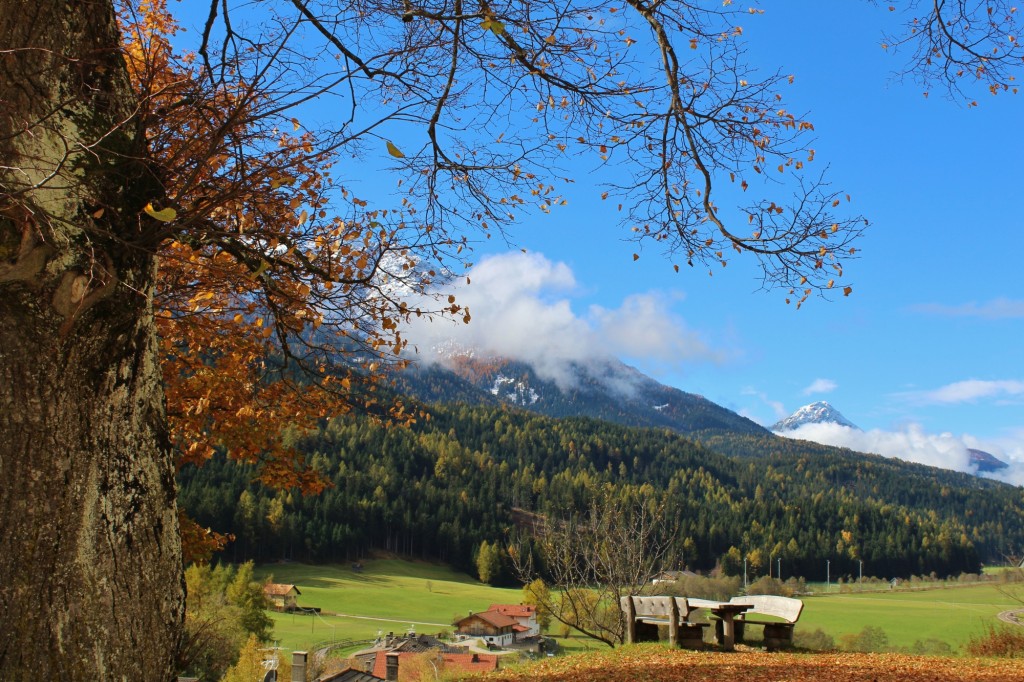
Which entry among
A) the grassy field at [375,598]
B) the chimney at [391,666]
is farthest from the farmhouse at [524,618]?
the chimney at [391,666]

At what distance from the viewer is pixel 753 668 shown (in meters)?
7.98

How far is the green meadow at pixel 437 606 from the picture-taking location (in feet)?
177

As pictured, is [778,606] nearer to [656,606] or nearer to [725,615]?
[725,615]

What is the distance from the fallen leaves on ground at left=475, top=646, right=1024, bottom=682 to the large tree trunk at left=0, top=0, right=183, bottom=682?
213 inches

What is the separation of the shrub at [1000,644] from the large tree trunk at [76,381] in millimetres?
12295

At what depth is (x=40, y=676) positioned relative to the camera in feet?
9.71

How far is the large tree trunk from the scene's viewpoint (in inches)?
118

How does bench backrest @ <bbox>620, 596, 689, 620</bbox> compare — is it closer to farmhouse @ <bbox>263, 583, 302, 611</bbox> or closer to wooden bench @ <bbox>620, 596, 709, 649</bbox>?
wooden bench @ <bbox>620, 596, 709, 649</bbox>

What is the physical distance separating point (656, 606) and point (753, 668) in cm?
274

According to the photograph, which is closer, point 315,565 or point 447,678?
point 447,678

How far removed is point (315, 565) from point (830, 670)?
96.5 metres

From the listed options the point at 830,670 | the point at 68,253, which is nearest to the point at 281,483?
the point at 68,253

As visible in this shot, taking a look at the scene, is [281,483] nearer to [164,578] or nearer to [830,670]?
[164,578]

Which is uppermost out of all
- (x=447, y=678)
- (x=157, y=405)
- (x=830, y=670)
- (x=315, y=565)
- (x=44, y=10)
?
(x=44, y=10)
